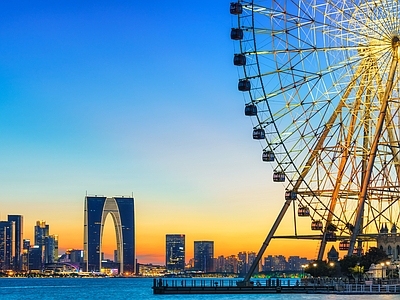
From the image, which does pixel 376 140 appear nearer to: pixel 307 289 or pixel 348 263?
pixel 348 263

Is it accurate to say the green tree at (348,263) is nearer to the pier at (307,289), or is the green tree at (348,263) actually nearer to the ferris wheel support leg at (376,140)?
the pier at (307,289)

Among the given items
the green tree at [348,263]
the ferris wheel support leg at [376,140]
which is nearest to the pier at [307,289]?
the green tree at [348,263]

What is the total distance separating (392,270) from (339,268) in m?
5.70

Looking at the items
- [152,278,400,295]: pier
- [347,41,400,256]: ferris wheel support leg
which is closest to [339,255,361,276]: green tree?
[152,278,400,295]: pier

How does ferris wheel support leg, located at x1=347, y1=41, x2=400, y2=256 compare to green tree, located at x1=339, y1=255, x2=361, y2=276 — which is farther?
green tree, located at x1=339, y1=255, x2=361, y2=276

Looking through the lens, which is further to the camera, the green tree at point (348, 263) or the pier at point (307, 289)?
the green tree at point (348, 263)

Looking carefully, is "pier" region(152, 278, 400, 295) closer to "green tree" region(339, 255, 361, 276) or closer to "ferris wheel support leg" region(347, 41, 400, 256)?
"green tree" region(339, 255, 361, 276)

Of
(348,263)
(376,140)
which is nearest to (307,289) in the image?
(348,263)

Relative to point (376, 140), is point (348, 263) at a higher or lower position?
lower

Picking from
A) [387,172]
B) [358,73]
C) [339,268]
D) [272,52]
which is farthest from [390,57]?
[339,268]

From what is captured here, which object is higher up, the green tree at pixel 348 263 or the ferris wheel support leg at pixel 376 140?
the ferris wheel support leg at pixel 376 140

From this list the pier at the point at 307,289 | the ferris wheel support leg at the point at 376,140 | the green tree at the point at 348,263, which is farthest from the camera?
the green tree at the point at 348,263

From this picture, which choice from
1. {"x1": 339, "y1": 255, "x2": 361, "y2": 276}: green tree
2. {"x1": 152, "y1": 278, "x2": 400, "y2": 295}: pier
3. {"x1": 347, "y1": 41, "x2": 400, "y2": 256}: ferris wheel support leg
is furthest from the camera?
{"x1": 339, "y1": 255, "x2": 361, "y2": 276}: green tree

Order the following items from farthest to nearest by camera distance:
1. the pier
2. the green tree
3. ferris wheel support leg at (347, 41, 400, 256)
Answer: the green tree, the pier, ferris wheel support leg at (347, 41, 400, 256)
